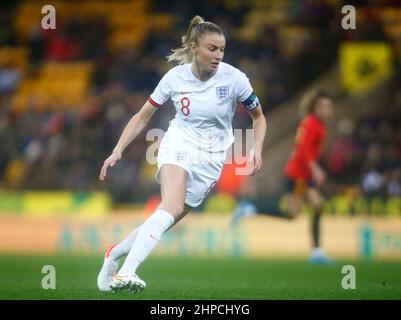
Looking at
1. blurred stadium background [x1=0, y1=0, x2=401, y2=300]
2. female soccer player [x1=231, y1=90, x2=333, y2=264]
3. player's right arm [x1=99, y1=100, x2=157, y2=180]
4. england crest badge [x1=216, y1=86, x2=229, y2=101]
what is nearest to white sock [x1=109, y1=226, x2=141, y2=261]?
player's right arm [x1=99, y1=100, x2=157, y2=180]

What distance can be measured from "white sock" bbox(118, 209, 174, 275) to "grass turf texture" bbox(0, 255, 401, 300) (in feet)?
1.31

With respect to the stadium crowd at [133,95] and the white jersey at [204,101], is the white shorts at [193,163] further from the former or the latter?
the stadium crowd at [133,95]

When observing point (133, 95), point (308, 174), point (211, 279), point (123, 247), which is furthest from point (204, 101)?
point (133, 95)

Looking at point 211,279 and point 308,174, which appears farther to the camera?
point 308,174

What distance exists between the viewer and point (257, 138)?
7.87m

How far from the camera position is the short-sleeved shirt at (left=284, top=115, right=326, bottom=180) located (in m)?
12.9

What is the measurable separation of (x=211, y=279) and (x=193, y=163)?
8.10 feet

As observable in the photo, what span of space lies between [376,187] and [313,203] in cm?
317

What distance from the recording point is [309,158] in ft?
42.6

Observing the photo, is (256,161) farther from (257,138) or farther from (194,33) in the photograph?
(194,33)

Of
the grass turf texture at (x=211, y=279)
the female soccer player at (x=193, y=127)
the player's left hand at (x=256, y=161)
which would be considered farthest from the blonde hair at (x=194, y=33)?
the grass turf texture at (x=211, y=279)

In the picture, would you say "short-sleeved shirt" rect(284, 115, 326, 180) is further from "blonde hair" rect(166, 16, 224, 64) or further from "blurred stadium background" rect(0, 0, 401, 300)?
"blonde hair" rect(166, 16, 224, 64)

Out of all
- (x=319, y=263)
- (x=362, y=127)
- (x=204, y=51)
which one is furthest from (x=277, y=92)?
(x=204, y=51)

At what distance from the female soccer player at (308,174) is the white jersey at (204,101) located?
4.87 metres
